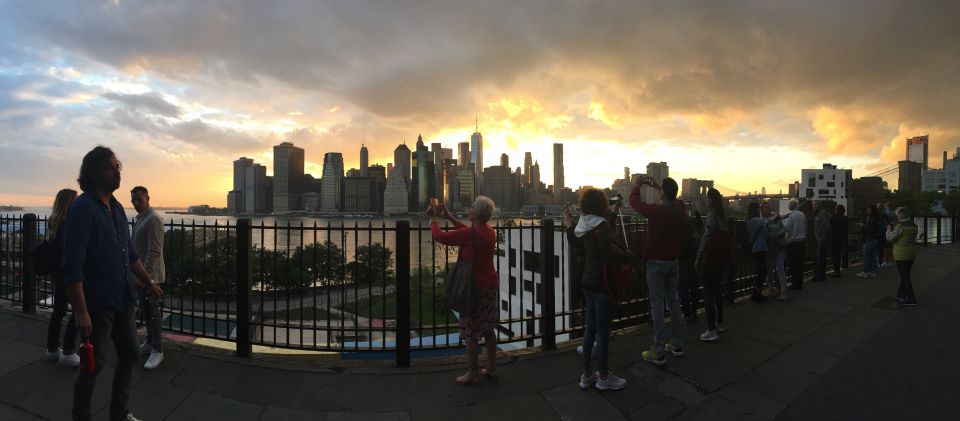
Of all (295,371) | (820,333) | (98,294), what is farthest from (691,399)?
(98,294)

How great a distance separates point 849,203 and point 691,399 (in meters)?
117

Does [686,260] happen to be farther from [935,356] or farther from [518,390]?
[518,390]

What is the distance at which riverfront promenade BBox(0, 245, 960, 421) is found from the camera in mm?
3328

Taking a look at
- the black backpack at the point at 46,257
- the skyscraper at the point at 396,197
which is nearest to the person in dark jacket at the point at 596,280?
the black backpack at the point at 46,257

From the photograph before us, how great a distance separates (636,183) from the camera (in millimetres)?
4133

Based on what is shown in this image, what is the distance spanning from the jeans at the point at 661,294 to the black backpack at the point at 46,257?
5466mm

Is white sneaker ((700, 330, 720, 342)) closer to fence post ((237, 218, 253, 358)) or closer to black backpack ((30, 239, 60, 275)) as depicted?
fence post ((237, 218, 253, 358))

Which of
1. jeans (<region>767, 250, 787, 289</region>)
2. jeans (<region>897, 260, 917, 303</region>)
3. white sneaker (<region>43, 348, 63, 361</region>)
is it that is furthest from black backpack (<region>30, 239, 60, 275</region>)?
jeans (<region>897, 260, 917, 303</region>)

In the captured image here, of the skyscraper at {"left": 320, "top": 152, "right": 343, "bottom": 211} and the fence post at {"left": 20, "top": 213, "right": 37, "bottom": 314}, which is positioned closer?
the fence post at {"left": 20, "top": 213, "right": 37, "bottom": 314}

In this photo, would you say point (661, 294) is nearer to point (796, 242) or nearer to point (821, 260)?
point (796, 242)

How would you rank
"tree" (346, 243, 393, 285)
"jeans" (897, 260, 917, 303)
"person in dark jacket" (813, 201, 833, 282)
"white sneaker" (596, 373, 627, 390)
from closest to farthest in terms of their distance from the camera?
"white sneaker" (596, 373, 627, 390) < "tree" (346, 243, 393, 285) < "jeans" (897, 260, 917, 303) < "person in dark jacket" (813, 201, 833, 282)

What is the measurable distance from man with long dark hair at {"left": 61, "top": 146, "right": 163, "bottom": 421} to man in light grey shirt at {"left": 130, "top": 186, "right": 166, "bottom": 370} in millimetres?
1239

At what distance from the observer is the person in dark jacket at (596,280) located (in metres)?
3.50

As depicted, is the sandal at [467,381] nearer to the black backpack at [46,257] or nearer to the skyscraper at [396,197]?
the black backpack at [46,257]
